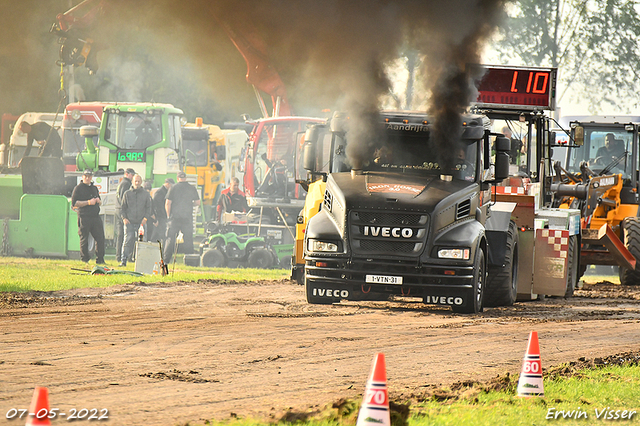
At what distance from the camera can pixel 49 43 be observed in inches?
1131

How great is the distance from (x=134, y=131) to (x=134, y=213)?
522 cm

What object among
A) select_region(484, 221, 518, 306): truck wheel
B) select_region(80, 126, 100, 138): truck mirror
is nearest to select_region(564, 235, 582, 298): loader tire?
select_region(484, 221, 518, 306): truck wheel

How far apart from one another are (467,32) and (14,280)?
8568 mm

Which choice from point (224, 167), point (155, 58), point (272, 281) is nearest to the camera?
point (272, 281)

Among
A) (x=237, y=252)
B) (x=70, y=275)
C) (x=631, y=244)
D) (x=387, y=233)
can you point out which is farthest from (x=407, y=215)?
(x=237, y=252)

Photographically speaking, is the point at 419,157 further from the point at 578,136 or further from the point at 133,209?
the point at 133,209

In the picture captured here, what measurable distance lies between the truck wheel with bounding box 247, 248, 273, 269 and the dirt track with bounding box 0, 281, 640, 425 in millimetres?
6477

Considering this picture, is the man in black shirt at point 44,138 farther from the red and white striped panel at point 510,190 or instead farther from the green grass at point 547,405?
the green grass at point 547,405

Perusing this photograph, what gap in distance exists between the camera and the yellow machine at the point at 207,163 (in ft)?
98.7

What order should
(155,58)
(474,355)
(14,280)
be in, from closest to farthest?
(474,355)
(14,280)
(155,58)

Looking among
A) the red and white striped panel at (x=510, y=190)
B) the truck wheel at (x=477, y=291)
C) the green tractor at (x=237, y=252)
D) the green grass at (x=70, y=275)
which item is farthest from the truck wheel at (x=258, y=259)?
the truck wheel at (x=477, y=291)

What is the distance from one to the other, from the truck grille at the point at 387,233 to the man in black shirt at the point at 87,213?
10.9m

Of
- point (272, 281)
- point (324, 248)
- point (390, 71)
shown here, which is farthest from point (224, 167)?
point (324, 248)

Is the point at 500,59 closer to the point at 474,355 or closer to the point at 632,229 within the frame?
the point at 632,229
